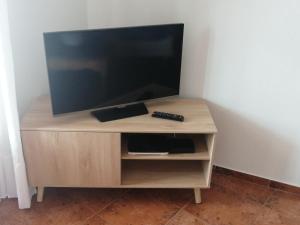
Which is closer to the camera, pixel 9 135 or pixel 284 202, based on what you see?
pixel 9 135

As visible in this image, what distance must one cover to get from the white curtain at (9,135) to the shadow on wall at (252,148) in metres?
1.25

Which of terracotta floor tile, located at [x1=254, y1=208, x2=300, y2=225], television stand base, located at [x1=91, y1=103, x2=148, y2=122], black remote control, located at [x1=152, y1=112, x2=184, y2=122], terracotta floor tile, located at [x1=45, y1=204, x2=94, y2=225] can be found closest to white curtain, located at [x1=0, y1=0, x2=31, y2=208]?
terracotta floor tile, located at [x1=45, y1=204, x2=94, y2=225]

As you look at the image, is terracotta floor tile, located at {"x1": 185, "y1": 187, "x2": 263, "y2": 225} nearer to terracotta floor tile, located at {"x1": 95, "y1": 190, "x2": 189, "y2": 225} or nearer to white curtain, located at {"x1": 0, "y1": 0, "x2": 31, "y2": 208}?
terracotta floor tile, located at {"x1": 95, "y1": 190, "x2": 189, "y2": 225}

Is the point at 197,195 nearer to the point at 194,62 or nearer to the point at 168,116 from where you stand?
the point at 168,116

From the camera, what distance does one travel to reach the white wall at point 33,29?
183cm

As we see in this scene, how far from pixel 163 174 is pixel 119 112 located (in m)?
0.50

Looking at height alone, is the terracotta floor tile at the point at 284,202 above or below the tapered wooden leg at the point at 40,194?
below

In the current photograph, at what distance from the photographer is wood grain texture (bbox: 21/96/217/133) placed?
1767mm

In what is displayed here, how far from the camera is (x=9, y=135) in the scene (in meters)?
1.72

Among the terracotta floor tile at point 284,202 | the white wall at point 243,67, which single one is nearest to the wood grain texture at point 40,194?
the white wall at point 243,67

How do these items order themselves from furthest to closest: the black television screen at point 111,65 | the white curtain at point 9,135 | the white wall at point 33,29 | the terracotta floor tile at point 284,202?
the terracotta floor tile at point 284,202 → the white wall at point 33,29 → the black television screen at point 111,65 → the white curtain at point 9,135

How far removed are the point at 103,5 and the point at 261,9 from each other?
1.01 metres

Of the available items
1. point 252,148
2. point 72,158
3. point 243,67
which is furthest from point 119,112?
point 252,148

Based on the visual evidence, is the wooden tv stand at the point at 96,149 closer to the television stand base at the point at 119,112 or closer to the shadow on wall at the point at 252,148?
the television stand base at the point at 119,112
